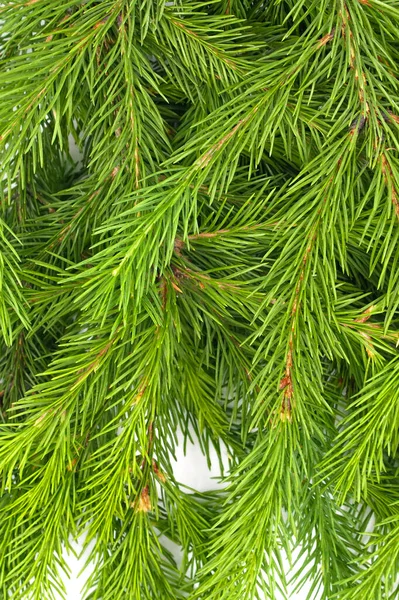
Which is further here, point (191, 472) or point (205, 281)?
point (191, 472)

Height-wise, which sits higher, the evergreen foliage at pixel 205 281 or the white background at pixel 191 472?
the evergreen foliage at pixel 205 281

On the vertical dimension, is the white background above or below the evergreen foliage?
below

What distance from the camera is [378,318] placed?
54 cm

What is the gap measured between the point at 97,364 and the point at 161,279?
72mm

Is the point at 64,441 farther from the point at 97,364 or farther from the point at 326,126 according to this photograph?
the point at 326,126

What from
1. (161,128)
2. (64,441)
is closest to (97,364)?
(64,441)

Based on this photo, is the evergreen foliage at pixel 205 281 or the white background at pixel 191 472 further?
the white background at pixel 191 472

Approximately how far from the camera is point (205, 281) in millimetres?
472

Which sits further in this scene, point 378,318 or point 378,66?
point 378,318

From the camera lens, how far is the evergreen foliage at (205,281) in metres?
0.42

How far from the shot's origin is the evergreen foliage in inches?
16.4

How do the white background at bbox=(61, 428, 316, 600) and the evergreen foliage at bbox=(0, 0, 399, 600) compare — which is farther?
the white background at bbox=(61, 428, 316, 600)

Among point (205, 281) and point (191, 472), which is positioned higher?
point (205, 281)

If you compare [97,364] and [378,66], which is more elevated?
[378,66]
